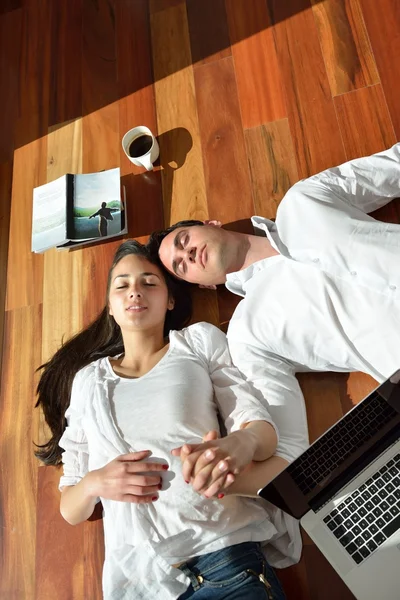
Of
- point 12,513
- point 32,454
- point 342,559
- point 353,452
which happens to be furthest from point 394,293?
point 12,513

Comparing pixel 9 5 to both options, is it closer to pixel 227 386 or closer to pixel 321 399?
pixel 227 386

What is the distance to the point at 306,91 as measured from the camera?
6.68 ft

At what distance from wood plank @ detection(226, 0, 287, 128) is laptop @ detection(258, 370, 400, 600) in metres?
1.35

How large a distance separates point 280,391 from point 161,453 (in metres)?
0.41

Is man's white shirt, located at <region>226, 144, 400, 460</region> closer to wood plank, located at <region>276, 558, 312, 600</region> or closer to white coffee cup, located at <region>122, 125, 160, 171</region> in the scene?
wood plank, located at <region>276, 558, 312, 600</region>

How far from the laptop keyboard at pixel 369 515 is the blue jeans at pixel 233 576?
0.29m

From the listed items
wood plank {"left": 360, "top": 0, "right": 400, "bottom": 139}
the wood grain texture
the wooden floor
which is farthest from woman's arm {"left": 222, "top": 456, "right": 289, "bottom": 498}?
wood plank {"left": 360, "top": 0, "right": 400, "bottom": 139}

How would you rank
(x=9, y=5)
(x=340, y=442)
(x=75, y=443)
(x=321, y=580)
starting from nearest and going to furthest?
1. (x=340, y=442)
2. (x=321, y=580)
3. (x=75, y=443)
4. (x=9, y=5)

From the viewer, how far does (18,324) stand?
2.07 m

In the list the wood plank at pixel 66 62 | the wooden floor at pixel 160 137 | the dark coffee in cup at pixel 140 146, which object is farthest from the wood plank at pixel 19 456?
the wood plank at pixel 66 62

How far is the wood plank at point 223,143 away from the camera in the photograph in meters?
1.98

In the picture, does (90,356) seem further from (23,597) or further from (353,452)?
(353,452)

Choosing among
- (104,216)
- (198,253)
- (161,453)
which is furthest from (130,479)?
(104,216)

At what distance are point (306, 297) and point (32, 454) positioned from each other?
1162 mm
